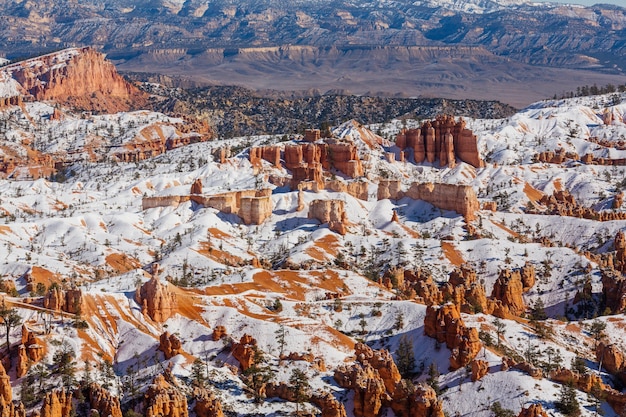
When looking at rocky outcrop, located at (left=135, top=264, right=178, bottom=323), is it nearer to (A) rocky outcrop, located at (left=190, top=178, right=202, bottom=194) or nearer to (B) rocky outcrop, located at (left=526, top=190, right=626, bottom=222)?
(A) rocky outcrop, located at (left=190, top=178, right=202, bottom=194)

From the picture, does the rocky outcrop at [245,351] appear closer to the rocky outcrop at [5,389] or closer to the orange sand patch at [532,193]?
the rocky outcrop at [5,389]

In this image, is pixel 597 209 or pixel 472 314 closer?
pixel 472 314

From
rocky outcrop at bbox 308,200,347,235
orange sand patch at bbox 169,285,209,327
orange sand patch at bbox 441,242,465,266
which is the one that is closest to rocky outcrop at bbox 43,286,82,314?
orange sand patch at bbox 169,285,209,327

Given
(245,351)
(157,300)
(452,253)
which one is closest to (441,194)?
(452,253)

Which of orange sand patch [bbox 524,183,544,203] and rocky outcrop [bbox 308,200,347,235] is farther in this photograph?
orange sand patch [bbox 524,183,544,203]

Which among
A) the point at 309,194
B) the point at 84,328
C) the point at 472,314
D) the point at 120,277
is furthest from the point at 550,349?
the point at 309,194

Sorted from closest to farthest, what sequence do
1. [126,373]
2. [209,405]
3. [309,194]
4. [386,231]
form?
[209,405] → [126,373] → [386,231] → [309,194]

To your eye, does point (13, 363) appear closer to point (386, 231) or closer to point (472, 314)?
point (472, 314)
